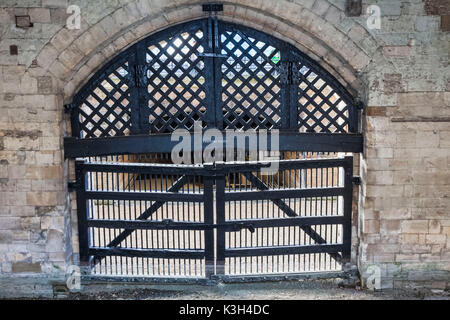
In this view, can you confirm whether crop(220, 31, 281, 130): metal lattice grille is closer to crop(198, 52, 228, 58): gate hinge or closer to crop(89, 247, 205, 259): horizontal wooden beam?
crop(198, 52, 228, 58): gate hinge

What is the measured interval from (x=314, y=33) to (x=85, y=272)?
13.9 feet

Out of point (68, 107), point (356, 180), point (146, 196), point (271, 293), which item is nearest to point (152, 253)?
point (146, 196)

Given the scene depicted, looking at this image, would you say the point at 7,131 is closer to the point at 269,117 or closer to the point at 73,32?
the point at 73,32

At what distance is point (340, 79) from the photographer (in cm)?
646

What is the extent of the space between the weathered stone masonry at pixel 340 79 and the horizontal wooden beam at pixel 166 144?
0.81 ft

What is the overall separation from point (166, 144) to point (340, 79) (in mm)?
2356

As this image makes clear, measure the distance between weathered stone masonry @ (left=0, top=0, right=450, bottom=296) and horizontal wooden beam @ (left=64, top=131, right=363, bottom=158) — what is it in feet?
0.81

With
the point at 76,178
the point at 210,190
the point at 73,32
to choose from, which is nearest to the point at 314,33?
the point at 210,190

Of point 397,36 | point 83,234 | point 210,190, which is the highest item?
point 397,36

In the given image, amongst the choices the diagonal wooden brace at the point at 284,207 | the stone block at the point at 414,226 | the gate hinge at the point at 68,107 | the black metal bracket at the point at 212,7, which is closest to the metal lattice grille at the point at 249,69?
the black metal bracket at the point at 212,7

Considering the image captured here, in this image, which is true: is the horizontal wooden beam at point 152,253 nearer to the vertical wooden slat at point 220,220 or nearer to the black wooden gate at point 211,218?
the black wooden gate at point 211,218

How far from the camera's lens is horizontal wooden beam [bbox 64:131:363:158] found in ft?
21.0

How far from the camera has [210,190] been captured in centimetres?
650

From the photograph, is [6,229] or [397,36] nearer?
[397,36]
